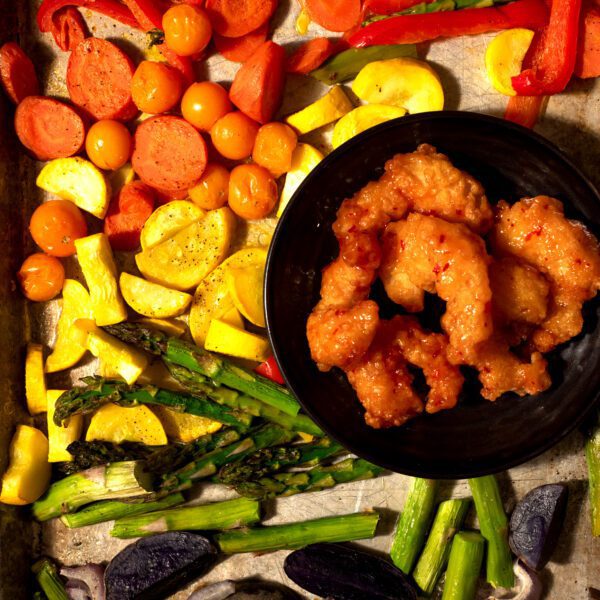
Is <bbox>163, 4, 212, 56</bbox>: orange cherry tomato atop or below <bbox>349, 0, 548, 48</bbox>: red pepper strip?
below

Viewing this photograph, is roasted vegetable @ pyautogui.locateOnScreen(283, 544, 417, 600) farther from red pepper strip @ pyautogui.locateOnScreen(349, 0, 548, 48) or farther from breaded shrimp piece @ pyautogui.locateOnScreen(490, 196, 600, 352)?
red pepper strip @ pyautogui.locateOnScreen(349, 0, 548, 48)

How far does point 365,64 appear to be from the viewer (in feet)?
12.7

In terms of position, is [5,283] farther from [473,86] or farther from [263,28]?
[473,86]

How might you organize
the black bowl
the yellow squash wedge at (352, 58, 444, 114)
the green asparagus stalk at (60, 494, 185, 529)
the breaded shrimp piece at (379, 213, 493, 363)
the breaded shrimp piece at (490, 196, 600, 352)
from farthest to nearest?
1. the green asparagus stalk at (60, 494, 185, 529)
2. the yellow squash wedge at (352, 58, 444, 114)
3. the black bowl
4. the breaded shrimp piece at (490, 196, 600, 352)
5. the breaded shrimp piece at (379, 213, 493, 363)

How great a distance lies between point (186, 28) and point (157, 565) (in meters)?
2.94

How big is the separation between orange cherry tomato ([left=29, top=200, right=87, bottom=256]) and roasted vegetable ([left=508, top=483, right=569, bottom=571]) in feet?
9.61

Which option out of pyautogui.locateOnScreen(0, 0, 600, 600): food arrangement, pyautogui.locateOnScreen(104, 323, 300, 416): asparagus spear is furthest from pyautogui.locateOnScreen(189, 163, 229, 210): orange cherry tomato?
pyautogui.locateOnScreen(104, 323, 300, 416): asparagus spear

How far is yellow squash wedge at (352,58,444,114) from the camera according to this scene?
3838 millimetres

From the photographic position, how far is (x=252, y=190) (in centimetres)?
388

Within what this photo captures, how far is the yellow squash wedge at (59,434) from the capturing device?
405 centimetres

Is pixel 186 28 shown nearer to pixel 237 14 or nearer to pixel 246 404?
pixel 237 14

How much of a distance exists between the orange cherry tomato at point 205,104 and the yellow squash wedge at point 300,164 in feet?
1.54

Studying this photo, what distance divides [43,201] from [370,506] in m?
2.61

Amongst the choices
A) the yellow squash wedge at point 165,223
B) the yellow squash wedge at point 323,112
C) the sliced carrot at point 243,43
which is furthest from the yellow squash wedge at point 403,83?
the yellow squash wedge at point 165,223
